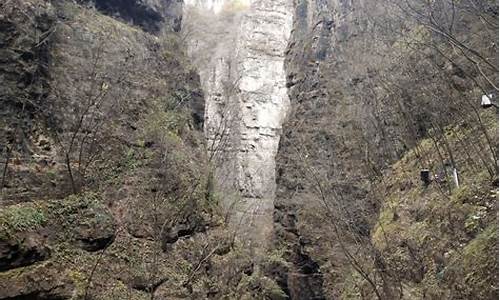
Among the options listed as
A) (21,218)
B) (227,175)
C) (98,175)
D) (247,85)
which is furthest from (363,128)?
(247,85)

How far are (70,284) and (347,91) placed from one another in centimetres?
1720

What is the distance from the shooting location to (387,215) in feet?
54.7

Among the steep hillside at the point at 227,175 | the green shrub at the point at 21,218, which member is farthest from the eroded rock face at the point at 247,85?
the green shrub at the point at 21,218

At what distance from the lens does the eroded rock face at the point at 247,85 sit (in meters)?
32.3

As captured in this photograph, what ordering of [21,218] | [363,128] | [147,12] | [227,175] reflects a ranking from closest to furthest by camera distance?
[21,218], [363,128], [147,12], [227,175]

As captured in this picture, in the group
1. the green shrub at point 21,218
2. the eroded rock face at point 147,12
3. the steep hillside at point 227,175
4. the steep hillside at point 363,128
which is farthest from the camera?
the eroded rock face at point 147,12

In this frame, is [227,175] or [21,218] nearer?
[21,218]

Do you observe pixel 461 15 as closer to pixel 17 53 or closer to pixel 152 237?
pixel 152 237

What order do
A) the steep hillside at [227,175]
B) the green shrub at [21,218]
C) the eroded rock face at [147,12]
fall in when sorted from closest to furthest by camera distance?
the green shrub at [21,218], the steep hillside at [227,175], the eroded rock face at [147,12]

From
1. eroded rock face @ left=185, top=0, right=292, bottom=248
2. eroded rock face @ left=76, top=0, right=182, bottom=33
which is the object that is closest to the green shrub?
eroded rock face @ left=76, top=0, right=182, bottom=33

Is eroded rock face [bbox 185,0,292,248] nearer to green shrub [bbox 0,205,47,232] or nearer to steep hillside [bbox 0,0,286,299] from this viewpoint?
steep hillside [bbox 0,0,286,299]

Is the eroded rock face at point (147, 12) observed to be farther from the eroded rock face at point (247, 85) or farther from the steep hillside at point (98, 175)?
the eroded rock face at point (247, 85)

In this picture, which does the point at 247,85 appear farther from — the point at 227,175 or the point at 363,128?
the point at 363,128

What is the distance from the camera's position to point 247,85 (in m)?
38.2
